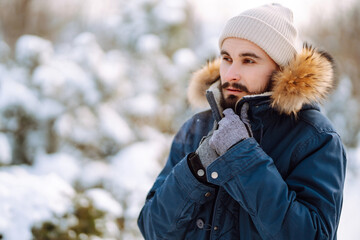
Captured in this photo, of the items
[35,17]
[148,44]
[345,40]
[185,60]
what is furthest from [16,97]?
[345,40]

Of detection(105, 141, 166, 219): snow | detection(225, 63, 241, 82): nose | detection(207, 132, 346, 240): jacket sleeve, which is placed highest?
detection(105, 141, 166, 219): snow

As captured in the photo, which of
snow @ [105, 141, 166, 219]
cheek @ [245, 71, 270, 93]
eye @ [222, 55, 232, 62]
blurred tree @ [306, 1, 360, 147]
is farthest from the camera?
blurred tree @ [306, 1, 360, 147]

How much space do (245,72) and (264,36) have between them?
189 mm

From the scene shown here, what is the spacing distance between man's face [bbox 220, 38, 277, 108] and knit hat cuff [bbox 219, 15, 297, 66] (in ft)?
0.10

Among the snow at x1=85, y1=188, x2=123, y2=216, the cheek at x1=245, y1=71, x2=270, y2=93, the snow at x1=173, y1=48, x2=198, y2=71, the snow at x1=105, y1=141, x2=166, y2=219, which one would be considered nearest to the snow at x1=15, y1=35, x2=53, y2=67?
the snow at x1=105, y1=141, x2=166, y2=219

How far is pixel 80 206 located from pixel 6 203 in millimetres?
543

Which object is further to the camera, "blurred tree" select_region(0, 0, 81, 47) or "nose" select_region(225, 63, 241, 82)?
"blurred tree" select_region(0, 0, 81, 47)

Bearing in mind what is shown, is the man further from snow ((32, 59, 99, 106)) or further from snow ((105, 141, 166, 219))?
snow ((32, 59, 99, 106))

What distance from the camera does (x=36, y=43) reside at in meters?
4.57

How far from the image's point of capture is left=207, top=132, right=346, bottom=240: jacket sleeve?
1.25 m

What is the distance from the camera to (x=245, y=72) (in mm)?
1572

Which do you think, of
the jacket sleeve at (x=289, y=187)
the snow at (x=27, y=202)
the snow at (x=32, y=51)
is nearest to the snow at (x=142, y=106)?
the snow at (x=32, y=51)

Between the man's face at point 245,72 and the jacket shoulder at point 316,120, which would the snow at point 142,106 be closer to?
the man's face at point 245,72

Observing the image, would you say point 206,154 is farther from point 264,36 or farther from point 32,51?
point 32,51
